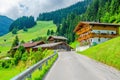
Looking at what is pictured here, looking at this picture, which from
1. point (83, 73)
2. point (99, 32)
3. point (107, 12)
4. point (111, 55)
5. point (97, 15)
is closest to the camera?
point (83, 73)

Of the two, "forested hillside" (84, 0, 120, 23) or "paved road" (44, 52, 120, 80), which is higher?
"forested hillside" (84, 0, 120, 23)

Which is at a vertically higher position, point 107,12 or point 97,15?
point 107,12

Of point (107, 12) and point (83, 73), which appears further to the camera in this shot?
point (107, 12)

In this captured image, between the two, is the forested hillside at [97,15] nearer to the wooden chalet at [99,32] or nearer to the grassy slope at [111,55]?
the wooden chalet at [99,32]

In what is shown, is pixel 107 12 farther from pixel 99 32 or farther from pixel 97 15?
pixel 99 32

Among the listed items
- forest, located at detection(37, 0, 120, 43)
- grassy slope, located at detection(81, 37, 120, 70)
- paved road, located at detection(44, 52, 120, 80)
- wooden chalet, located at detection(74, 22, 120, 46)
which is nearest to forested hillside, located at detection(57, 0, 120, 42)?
forest, located at detection(37, 0, 120, 43)

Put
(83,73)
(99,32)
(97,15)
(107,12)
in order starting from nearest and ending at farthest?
(83,73) < (99,32) < (107,12) < (97,15)

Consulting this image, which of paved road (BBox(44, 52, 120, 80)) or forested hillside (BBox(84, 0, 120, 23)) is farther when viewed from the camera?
forested hillside (BBox(84, 0, 120, 23))

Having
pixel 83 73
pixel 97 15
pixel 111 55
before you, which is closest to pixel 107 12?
pixel 97 15

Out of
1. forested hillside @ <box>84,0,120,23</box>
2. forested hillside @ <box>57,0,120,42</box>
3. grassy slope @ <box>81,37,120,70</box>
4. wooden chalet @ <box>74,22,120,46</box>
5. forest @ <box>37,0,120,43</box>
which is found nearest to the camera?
grassy slope @ <box>81,37,120,70</box>

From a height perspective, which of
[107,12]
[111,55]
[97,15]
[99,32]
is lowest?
[111,55]

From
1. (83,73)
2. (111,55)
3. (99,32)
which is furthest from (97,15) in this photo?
(83,73)

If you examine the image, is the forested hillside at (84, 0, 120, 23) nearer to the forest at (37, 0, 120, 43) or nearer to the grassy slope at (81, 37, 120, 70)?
the forest at (37, 0, 120, 43)

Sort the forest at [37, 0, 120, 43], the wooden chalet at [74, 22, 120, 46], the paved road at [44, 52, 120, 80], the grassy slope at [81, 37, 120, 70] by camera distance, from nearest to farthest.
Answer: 1. the paved road at [44, 52, 120, 80]
2. the grassy slope at [81, 37, 120, 70]
3. the wooden chalet at [74, 22, 120, 46]
4. the forest at [37, 0, 120, 43]
